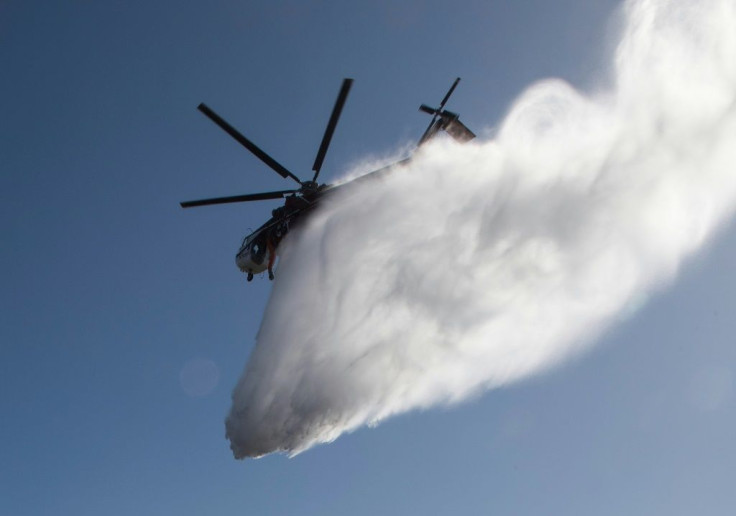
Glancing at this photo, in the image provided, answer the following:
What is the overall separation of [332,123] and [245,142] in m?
3.47

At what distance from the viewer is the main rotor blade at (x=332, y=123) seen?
64.3 feet

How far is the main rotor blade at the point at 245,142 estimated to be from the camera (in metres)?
21.5

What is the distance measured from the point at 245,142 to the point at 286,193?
2.61 m

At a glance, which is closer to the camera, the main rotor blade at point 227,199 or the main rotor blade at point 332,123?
the main rotor blade at point 332,123

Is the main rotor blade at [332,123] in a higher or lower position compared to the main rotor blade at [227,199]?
lower

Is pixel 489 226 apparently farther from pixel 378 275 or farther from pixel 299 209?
pixel 299 209

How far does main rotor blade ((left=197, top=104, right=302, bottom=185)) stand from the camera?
847 inches

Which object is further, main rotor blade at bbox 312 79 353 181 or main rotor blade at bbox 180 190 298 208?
main rotor blade at bbox 180 190 298 208

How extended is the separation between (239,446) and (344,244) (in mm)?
8579

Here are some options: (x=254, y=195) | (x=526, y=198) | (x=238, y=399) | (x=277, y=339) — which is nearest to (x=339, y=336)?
(x=277, y=339)

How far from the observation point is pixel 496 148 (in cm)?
2678

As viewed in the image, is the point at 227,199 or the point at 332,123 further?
the point at 227,199

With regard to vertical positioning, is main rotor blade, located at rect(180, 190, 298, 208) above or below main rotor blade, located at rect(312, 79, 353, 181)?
above

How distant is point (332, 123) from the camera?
20562mm
